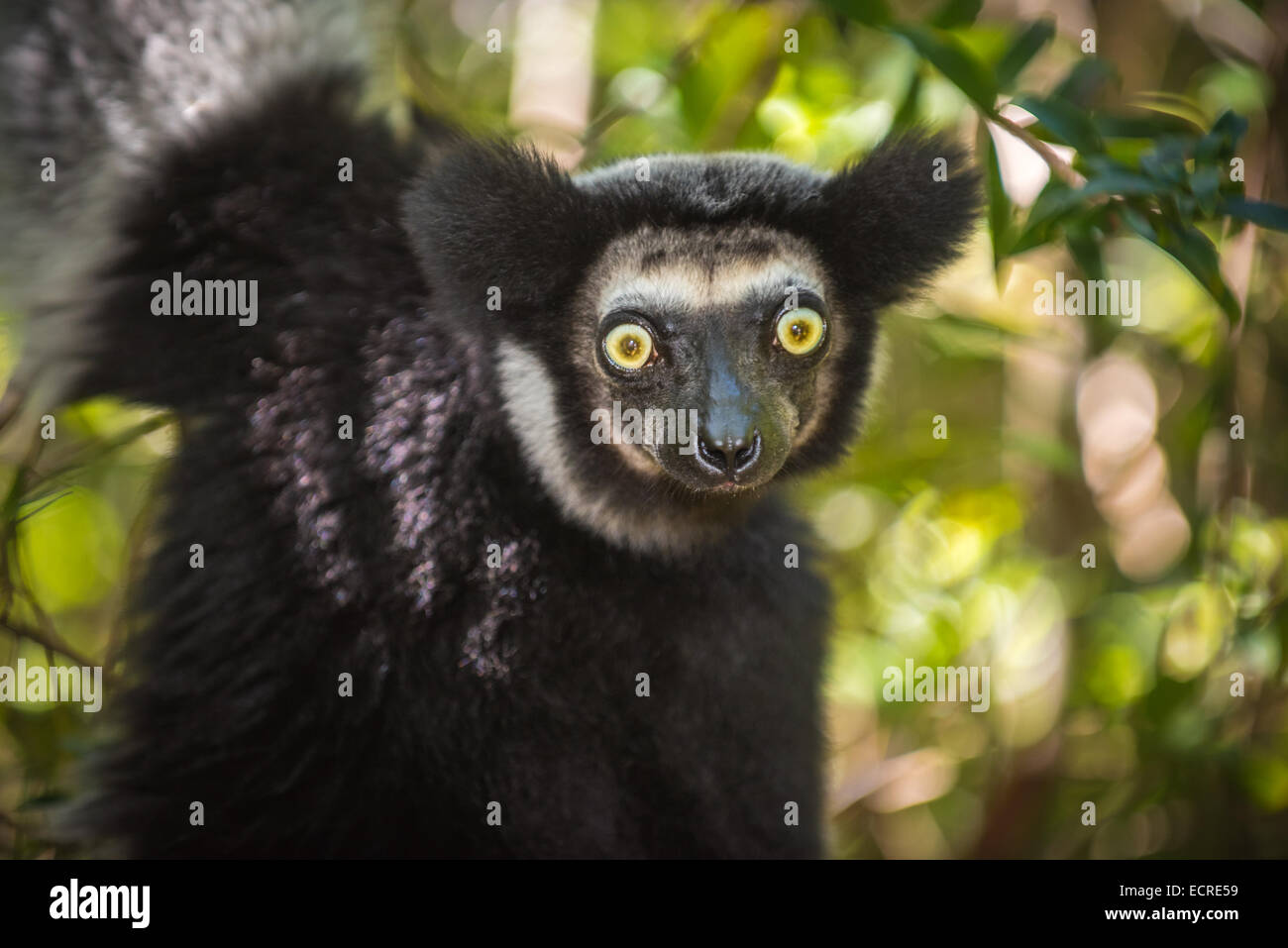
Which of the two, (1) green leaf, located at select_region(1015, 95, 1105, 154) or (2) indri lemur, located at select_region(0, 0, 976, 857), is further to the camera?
(2) indri lemur, located at select_region(0, 0, 976, 857)

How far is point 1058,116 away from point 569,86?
9.20 feet

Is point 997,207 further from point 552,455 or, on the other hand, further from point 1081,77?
point 552,455

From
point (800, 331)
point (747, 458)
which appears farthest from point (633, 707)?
point (800, 331)

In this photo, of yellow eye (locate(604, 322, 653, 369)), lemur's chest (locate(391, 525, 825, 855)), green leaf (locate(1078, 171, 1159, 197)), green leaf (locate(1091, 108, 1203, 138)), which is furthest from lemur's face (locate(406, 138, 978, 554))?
green leaf (locate(1078, 171, 1159, 197))

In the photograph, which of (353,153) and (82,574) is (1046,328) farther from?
(82,574)

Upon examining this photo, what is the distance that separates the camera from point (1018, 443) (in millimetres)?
4266

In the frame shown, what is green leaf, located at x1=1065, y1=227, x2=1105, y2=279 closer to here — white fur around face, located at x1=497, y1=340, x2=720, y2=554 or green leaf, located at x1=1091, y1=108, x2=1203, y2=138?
green leaf, located at x1=1091, y1=108, x2=1203, y2=138

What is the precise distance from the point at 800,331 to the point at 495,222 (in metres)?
0.88

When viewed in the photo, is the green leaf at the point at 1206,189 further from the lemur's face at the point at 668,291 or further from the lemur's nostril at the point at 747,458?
the lemur's nostril at the point at 747,458

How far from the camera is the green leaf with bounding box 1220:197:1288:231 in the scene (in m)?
2.67

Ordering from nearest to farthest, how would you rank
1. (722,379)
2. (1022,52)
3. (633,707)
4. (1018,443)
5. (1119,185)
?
(1119,185) → (722,379) → (1022,52) → (633,707) → (1018,443)

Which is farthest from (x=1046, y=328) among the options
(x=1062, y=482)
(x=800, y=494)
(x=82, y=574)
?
(x=82, y=574)

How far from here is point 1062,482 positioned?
5.43 m
